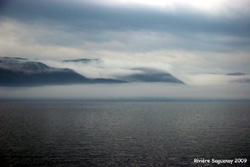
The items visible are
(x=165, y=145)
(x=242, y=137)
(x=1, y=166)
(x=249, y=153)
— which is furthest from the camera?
(x=242, y=137)

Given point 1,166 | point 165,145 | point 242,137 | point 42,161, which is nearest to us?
point 1,166

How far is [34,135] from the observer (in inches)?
3787

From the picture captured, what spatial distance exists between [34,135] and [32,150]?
25829mm

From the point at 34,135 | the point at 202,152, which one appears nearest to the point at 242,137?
the point at 202,152

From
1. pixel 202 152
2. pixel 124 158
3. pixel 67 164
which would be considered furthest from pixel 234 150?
pixel 67 164

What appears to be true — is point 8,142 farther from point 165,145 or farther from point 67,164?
point 165,145

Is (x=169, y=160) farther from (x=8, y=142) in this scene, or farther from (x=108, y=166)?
(x=8, y=142)

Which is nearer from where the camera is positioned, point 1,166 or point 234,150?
point 1,166

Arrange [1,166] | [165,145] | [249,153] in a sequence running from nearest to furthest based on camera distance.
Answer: [1,166], [249,153], [165,145]

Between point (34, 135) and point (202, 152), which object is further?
point (34, 135)

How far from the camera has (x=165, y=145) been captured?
79688mm

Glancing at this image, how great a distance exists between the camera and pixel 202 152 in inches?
2776

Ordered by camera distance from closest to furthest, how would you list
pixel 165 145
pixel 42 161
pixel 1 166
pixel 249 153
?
pixel 1 166 → pixel 42 161 → pixel 249 153 → pixel 165 145

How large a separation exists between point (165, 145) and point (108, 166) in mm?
26439
